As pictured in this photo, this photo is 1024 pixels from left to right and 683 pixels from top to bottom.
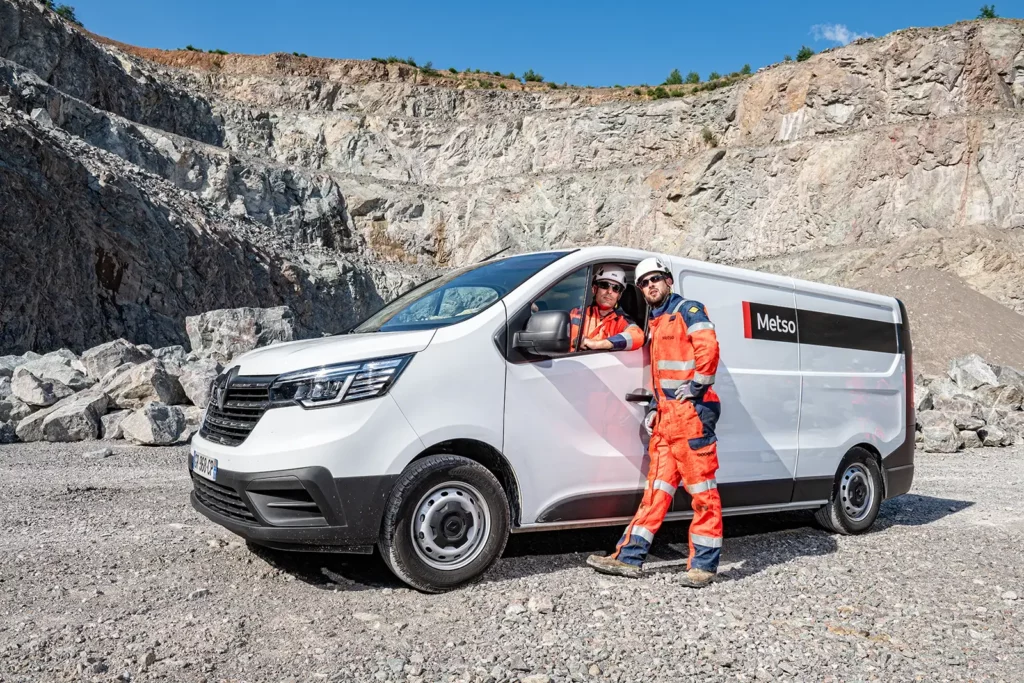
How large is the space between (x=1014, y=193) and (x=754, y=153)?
37.1 ft

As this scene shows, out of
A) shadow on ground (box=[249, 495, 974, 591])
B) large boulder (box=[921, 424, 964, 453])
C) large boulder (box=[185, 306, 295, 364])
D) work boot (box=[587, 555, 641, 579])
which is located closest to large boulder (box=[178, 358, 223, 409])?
large boulder (box=[185, 306, 295, 364])

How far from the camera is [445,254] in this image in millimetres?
44719

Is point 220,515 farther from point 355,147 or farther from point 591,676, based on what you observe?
point 355,147

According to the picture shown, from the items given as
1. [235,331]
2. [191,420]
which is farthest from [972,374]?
[191,420]

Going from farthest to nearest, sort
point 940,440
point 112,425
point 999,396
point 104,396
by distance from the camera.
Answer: point 999,396 → point 940,440 → point 104,396 → point 112,425

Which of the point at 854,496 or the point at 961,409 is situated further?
the point at 961,409

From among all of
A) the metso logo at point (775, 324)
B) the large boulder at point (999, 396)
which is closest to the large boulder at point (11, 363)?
the metso logo at point (775, 324)

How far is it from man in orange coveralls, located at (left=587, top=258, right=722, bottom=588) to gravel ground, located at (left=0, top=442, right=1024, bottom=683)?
19 cm

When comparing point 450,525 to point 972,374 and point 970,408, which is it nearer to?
point 970,408

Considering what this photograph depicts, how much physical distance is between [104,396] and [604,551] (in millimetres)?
8621

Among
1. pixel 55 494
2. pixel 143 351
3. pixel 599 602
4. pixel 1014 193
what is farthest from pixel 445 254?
pixel 599 602

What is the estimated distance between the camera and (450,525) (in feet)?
13.6

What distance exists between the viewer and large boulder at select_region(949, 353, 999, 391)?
18.1 m

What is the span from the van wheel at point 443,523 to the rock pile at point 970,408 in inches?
453
